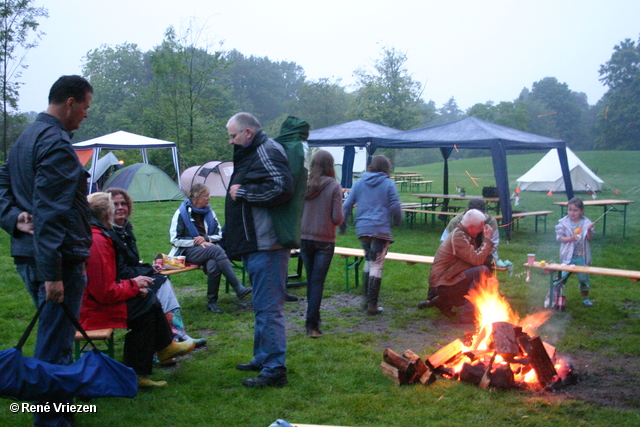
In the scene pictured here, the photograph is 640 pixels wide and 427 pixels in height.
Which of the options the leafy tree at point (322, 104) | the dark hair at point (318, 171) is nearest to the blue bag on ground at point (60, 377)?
the dark hair at point (318, 171)

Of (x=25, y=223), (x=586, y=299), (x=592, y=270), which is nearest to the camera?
(x=25, y=223)

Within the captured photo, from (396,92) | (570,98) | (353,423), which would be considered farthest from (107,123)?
(353,423)

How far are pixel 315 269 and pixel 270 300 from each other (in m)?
1.28

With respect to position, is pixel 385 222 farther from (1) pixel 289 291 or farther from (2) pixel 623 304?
(2) pixel 623 304

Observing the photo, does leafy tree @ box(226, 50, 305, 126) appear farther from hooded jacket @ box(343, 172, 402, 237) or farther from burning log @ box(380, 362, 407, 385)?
burning log @ box(380, 362, 407, 385)

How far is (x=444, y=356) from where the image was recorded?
12.8 feet

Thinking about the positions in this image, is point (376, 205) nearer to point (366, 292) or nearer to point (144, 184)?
point (366, 292)

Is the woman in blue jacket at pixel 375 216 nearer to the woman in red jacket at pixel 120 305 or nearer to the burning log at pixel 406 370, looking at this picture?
the burning log at pixel 406 370

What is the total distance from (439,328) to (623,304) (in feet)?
7.88

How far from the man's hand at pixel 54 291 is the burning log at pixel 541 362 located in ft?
9.63

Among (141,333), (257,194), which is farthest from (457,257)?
(141,333)

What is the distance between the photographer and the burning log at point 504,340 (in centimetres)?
370

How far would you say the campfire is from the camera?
3660 mm

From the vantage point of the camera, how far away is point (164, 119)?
23.6m
